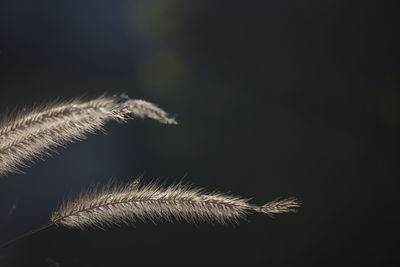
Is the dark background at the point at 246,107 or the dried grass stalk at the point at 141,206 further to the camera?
the dark background at the point at 246,107

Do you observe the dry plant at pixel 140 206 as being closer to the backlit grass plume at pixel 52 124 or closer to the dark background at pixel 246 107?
the backlit grass plume at pixel 52 124

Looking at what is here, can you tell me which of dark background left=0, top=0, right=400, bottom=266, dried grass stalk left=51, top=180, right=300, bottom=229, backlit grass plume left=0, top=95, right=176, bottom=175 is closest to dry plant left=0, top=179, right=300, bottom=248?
dried grass stalk left=51, top=180, right=300, bottom=229

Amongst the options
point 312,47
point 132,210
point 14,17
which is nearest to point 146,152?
point 14,17

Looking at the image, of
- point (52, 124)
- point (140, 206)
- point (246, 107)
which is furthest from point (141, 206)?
point (246, 107)

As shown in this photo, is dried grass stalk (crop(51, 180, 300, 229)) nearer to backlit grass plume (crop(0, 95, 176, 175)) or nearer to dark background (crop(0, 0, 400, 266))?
backlit grass plume (crop(0, 95, 176, 175))

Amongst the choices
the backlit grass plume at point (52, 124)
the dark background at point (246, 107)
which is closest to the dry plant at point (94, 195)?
the backlit grass plume at point (52, 124)
